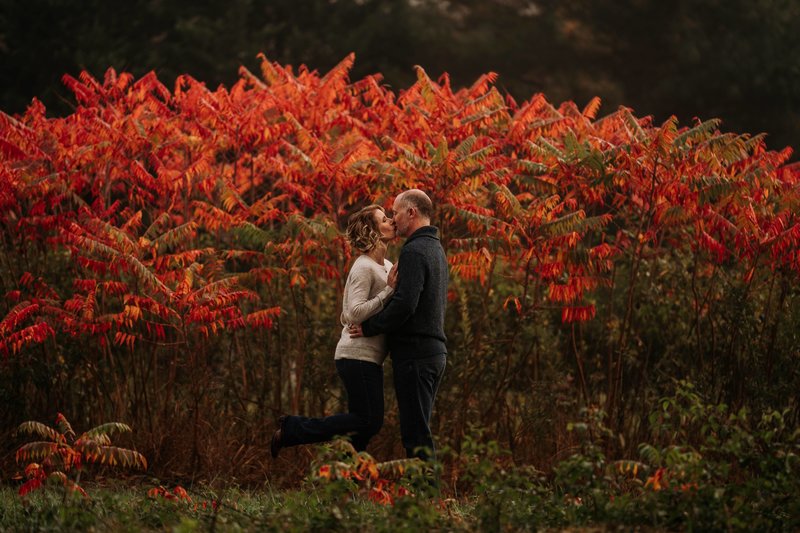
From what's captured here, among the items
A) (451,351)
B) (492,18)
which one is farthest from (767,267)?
(492,18)

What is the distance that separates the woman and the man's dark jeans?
17 cm

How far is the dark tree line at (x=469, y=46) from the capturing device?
797 inches

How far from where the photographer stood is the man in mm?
6191

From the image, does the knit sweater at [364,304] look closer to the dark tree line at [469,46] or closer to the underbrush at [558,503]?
the underbrush at [558,503]

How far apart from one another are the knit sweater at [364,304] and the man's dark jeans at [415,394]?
0.16m

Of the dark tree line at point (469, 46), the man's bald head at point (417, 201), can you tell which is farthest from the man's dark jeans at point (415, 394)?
the dark tree line at point (469, 46)

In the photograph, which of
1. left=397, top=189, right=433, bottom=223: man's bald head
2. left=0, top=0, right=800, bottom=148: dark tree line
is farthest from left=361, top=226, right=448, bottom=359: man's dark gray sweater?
left=0, top=0, right=800, bottom=148: dark tree line

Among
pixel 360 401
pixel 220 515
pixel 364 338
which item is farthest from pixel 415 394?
pixel 220 515

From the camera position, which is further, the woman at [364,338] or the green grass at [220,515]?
the woman at [364,338]

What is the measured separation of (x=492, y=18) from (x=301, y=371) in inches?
646

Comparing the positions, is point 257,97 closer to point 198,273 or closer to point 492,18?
point 198,273

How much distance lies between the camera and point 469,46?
22.3 metres

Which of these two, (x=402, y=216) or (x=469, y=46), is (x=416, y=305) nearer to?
(x=402, y=216)

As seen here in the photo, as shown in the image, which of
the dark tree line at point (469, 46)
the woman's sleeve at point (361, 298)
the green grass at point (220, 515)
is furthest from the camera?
the dark tree line at point (469, 46)
